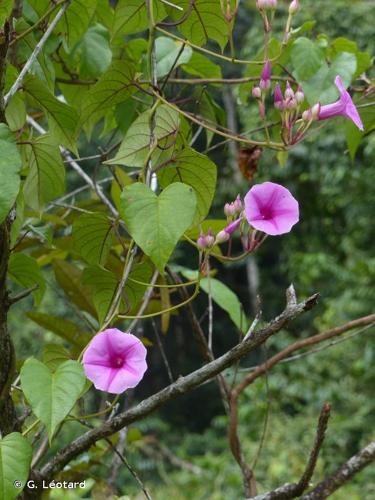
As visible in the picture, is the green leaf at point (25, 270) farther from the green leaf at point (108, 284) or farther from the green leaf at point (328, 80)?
the green leaf at point (328, 80)

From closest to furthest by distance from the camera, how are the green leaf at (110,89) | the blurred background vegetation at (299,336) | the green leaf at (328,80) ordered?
the green leaf at (110,89) < the green leaf at (328,80) < the blurred background vegetation at (299,336)

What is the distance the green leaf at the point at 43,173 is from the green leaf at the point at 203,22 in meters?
0.16

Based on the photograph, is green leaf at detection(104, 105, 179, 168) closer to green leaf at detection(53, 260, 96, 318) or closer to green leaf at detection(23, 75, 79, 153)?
green leaf at detection(23, 75, 79, 153)

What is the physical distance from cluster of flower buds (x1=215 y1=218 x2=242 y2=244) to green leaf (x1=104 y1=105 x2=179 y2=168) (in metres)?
0.09

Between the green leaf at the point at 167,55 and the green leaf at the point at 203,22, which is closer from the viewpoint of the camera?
the green leaf at the point at 203,22

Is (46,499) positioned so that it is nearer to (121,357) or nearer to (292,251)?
(121,357)

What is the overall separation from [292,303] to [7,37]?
0.90 feet

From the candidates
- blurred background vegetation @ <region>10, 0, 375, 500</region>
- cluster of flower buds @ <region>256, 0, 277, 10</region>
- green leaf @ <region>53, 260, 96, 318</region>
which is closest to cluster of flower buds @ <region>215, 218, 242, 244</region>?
cluster of flower buds @ <region>256, 0, 277, 10</region>

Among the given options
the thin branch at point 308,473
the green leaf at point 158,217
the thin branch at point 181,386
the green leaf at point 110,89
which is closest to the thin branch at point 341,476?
the thin branch at point 308,473

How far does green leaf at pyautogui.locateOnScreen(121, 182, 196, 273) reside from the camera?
0.52 meters

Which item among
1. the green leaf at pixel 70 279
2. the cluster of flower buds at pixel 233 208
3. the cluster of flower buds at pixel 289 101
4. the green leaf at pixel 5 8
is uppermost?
the green leaf at pixel 5 8

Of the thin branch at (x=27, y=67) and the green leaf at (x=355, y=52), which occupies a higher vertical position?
the thin branch at (x=27, y=67)

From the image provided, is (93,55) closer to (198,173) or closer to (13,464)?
(198,173)

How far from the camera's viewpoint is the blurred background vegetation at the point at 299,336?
16.8ft
